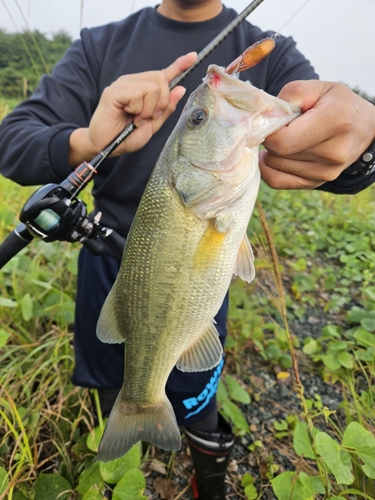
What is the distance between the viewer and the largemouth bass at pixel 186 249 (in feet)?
3.42

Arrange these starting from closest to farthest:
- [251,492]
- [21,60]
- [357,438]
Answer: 1. [357,438]
2. [251,492]
3. [21,60]

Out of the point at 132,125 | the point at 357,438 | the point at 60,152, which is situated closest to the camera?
the point at 357,438

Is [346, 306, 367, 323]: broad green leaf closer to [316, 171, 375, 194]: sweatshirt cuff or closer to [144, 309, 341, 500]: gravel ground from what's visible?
[144, 309, 341, 500]: gravel ground

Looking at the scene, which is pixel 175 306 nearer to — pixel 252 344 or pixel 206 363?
pixel 206 363

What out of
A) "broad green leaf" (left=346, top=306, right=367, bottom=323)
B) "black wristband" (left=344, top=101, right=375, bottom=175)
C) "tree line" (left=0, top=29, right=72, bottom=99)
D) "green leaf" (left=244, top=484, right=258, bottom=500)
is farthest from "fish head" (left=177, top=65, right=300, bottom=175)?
"tree line" (left=0, top=29, right=72, bottom=99)

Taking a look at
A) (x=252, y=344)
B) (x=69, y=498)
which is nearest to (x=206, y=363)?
(x=69, y=498)

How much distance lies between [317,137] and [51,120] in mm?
1533

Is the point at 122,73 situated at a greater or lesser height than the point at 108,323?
greater

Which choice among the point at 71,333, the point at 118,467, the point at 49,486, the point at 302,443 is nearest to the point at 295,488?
the point at 302,443

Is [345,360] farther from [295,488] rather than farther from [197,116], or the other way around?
[197,116]

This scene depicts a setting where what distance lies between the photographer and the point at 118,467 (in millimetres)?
1406

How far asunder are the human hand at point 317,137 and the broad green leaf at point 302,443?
3.33ft

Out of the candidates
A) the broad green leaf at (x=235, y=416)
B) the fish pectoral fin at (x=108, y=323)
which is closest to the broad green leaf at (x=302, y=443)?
the broad green leaf at (x=235, y=416)

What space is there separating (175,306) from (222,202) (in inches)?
16.1
